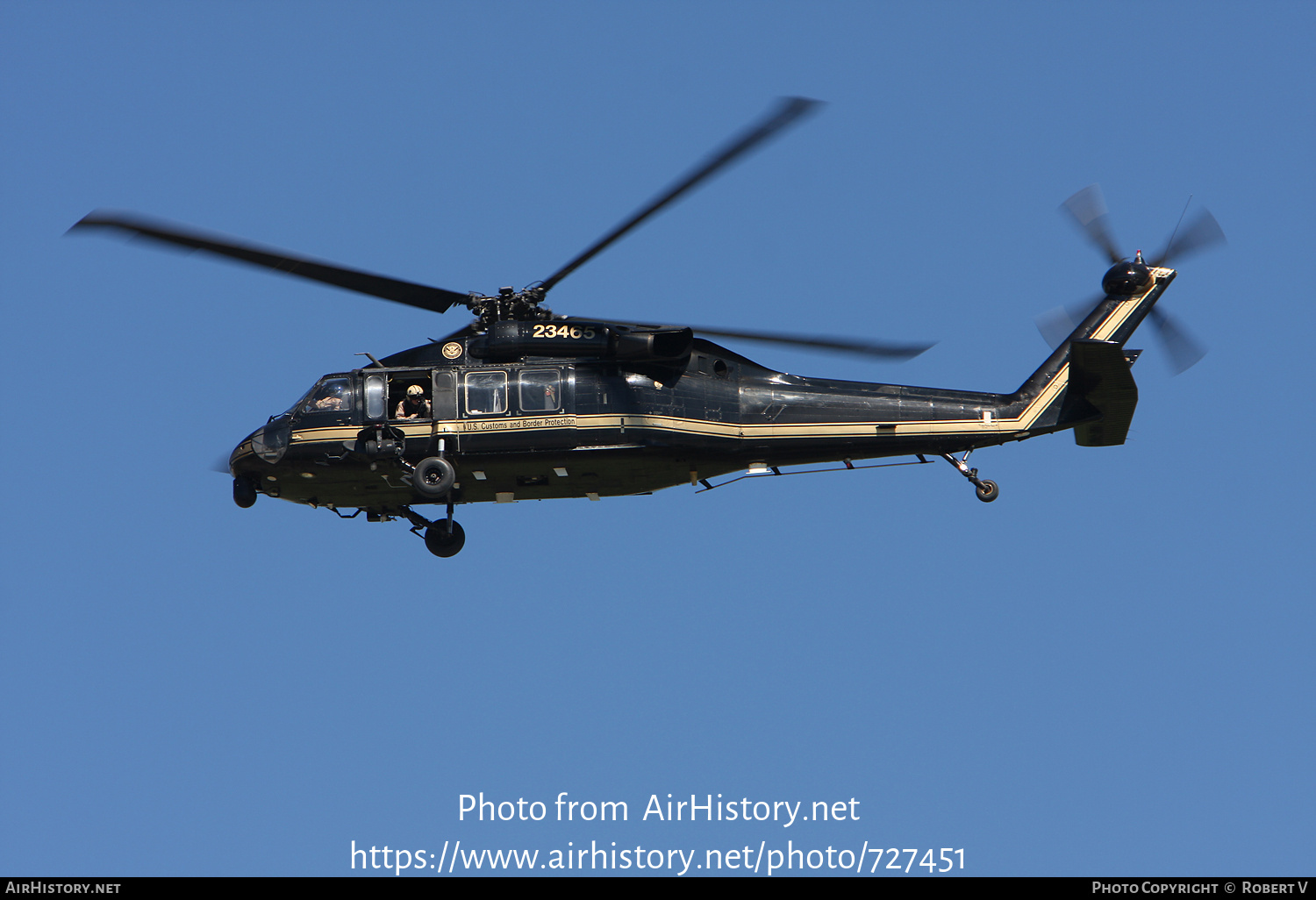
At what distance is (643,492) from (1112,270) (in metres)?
9.56

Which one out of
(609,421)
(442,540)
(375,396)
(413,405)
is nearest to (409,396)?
(413,405)

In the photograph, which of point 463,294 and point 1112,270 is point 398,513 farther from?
point 1112,270

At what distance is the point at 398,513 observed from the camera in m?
29.1

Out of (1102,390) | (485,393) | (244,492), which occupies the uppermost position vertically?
(485,393)

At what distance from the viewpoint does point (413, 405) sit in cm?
2789

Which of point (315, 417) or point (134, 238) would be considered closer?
point (134, 238)

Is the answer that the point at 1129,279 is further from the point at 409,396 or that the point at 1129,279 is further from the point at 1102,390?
the point at 409,396

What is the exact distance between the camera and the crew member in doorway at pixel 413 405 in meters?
27.8

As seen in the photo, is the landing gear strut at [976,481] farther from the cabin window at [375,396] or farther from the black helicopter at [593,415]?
the cabin window at [375,396]

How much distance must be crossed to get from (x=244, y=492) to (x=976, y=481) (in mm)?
12599

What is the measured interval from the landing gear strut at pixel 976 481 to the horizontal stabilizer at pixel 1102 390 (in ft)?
6.50

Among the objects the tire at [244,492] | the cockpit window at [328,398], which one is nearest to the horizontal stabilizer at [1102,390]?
the cockpit window at [328,398]

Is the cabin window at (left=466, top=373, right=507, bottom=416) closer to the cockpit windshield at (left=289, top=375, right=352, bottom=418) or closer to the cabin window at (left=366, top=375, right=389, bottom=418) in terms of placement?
the cabin window at (left=366, top=375, right=389, bottom=418)
